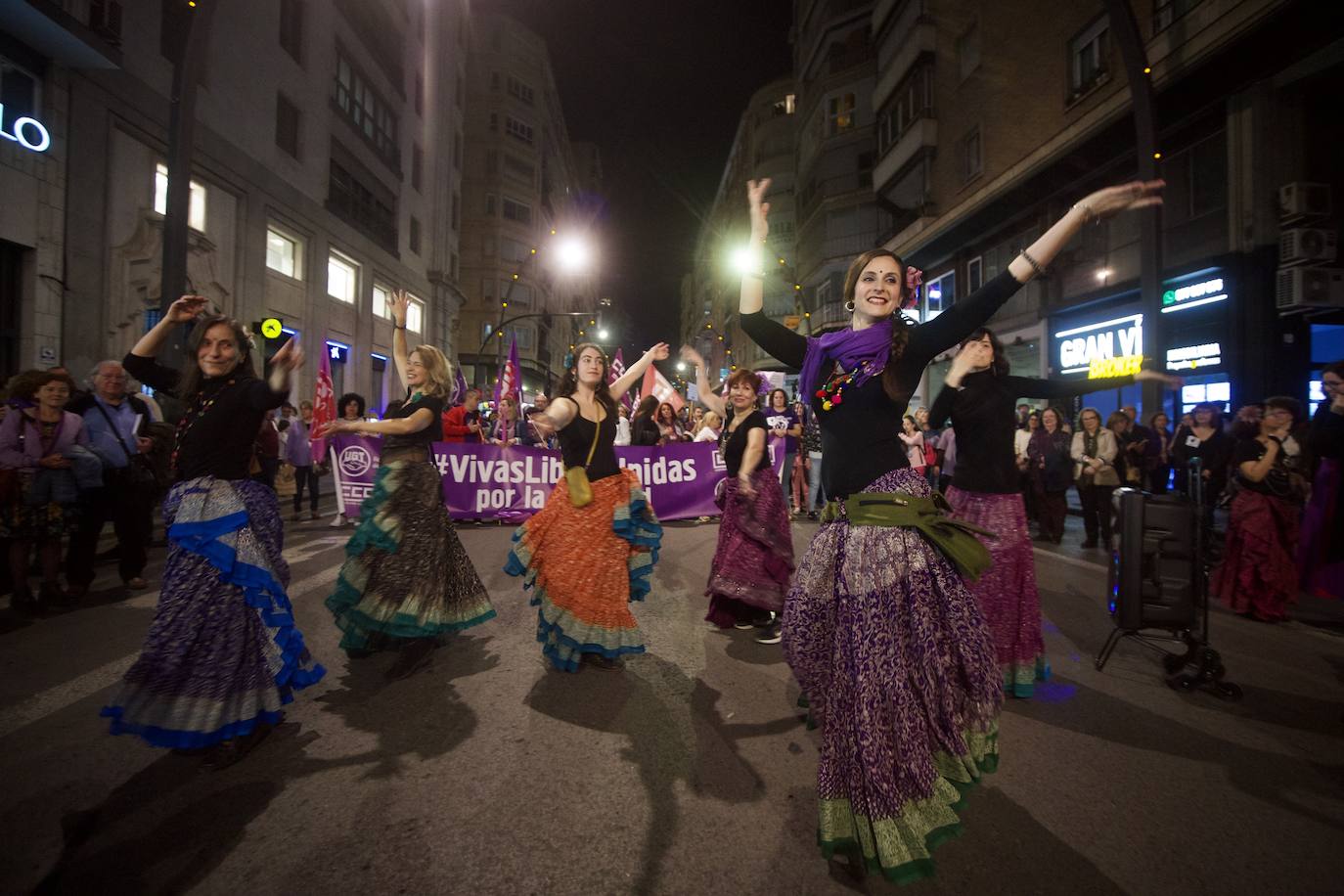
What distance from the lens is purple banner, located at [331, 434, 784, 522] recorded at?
32.9 feet

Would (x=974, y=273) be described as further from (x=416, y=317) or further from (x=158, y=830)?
(x=158, y=830)

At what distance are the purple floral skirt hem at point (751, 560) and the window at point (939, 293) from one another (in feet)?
70.4

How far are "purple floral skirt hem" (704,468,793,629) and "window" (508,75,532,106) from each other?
Result: 5411 cm

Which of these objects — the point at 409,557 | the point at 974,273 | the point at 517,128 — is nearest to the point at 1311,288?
the point at 974,273

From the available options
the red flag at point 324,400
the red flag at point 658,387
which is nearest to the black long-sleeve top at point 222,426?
the red flag at point 658,387

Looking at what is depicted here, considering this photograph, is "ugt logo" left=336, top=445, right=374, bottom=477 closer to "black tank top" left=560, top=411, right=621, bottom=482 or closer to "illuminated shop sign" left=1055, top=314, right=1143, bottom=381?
"black tank top" left=560, top=411, right=621, bottom=482

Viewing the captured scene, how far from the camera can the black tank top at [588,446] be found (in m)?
4.04

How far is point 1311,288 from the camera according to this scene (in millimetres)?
11398

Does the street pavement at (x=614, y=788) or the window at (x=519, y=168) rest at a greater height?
the window at (x=519, y=168)

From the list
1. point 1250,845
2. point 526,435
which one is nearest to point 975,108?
point 526,435

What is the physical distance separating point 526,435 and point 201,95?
36.9 feet

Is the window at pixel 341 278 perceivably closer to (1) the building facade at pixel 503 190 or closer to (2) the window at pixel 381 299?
(2) the window at pixel 381 299

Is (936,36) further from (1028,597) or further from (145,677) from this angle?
(145,677)

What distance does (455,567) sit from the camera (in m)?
4.35
